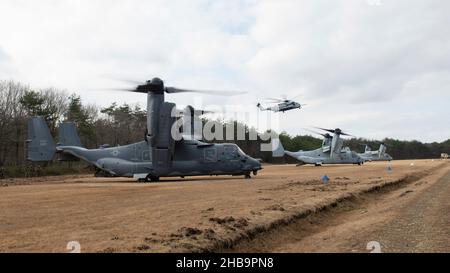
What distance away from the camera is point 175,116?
3600 cm

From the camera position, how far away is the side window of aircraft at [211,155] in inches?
1523

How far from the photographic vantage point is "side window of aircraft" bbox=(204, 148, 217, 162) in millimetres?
38688

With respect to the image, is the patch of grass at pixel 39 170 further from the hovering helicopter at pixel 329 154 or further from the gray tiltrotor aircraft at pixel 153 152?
the hovering helicopter at pixel 329 154

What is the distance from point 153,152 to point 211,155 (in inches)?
200

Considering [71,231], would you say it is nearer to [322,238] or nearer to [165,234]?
[165,234]

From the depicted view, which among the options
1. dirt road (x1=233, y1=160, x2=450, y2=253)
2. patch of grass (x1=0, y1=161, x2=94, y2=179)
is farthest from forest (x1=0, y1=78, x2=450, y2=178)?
dirt road (x1=233, y1=160, x2=450, y2=253)

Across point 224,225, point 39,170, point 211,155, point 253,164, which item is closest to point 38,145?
point 211,155

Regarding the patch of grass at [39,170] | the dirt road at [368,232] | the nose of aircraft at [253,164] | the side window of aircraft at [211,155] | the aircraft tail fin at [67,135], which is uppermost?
the aircraft tail fin at [67,135]

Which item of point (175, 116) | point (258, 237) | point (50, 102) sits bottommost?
point (258, 237)

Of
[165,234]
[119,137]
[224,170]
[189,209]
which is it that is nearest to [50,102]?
[119,137]

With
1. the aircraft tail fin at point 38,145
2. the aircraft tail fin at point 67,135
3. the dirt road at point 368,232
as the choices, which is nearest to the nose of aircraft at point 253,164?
the aircraft tail fin at point 67,135

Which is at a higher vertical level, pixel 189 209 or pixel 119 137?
pixel 119 137

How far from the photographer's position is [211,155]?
1529 inches
